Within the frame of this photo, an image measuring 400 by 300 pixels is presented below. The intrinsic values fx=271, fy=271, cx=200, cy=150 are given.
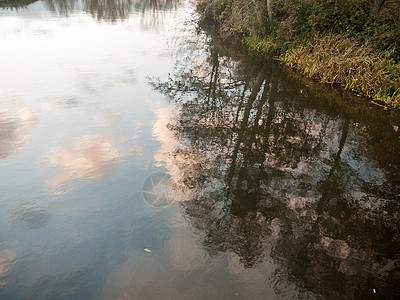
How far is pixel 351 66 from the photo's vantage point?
10703 millimetres

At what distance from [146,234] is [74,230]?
1.28 m

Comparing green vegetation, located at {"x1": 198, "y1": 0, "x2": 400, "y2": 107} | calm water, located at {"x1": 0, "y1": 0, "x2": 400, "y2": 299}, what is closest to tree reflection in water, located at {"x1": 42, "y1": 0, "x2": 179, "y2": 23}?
green vegetation, located at {"x1": 198, "y1": 0, "x2": 400, "y2": 107}

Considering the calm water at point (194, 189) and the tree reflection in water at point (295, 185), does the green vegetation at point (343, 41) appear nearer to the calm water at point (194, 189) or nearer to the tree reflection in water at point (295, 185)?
the calm water at point (194, 189)

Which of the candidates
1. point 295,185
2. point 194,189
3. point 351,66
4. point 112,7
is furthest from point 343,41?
point 112,7

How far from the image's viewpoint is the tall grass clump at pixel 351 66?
9.65m

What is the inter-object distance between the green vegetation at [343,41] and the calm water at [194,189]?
90 cm

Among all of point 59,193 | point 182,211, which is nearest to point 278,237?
point 182,211

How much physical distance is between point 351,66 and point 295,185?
24.3 ft

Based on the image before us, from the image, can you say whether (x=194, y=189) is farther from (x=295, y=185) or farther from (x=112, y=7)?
(x=112, y=7)

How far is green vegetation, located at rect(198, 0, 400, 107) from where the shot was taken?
32.8 feet

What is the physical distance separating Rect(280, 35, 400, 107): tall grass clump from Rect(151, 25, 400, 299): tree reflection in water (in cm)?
96

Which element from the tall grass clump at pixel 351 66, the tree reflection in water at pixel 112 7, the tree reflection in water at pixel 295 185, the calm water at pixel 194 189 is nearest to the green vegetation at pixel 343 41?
the tall grass clump at pixel 351 66

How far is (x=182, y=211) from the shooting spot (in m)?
5.16

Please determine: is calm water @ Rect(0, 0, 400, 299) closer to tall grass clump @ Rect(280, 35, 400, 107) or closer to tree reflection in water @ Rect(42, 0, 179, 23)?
tall grass clump @ Rect(280, 35, 400, 107)
